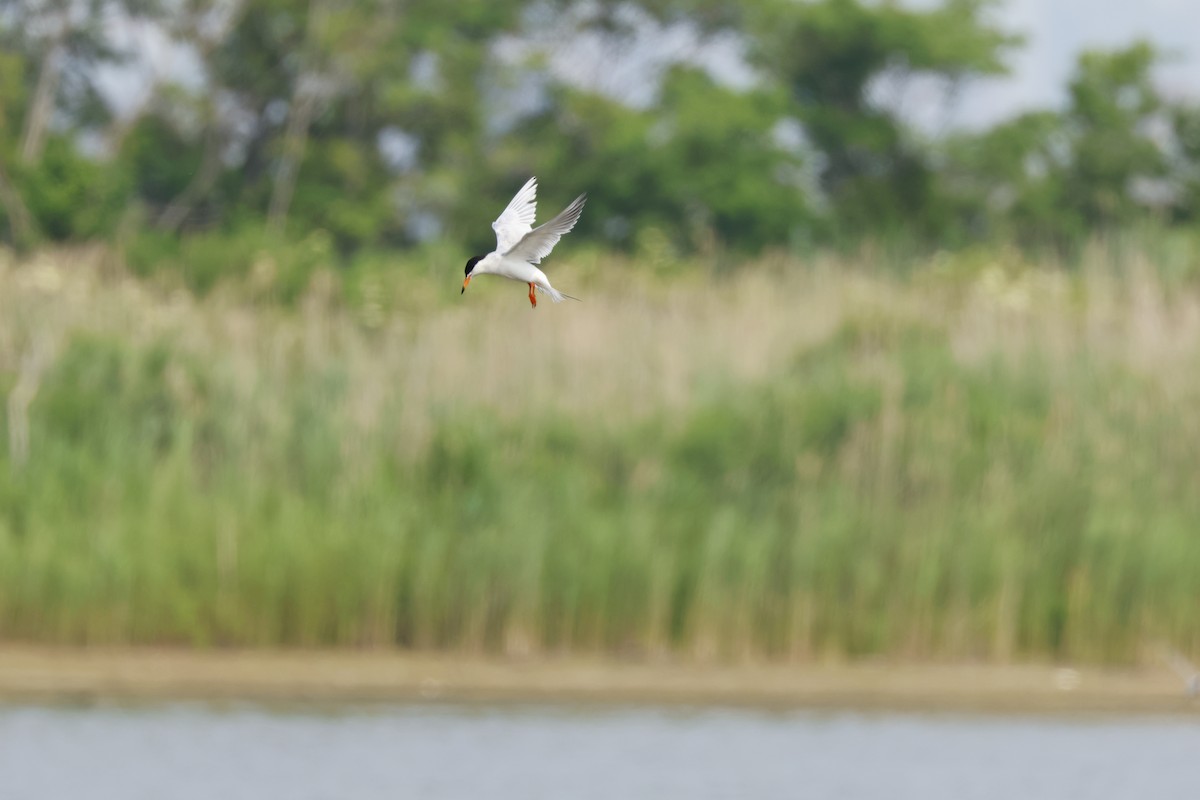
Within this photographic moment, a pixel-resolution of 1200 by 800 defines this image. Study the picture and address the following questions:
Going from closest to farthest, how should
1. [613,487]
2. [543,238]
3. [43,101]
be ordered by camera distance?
[543,238]
[613,487]
[43,101]

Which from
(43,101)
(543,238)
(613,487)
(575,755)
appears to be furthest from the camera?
(43,101)

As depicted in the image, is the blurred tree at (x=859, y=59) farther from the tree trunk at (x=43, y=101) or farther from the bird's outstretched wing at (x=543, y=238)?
the bird's outstretched wing at (x=543, y=238)

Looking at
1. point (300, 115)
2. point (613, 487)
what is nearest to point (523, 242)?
point (613, 487)

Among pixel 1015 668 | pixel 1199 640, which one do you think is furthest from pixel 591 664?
pixel 1199 640

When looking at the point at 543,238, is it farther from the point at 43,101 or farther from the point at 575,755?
the point at 43,101

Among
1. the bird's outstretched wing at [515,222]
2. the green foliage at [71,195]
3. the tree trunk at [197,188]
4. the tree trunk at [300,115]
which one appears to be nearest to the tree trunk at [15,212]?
the green foliage at [71,195]

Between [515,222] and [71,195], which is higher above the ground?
[71,195]

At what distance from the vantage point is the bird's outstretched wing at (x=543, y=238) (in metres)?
6.01

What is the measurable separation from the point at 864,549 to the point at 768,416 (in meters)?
1.40

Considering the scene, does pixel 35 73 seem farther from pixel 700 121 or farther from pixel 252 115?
pixel 700 121

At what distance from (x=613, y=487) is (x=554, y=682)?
162 centimetres

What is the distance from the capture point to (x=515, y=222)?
6.20m

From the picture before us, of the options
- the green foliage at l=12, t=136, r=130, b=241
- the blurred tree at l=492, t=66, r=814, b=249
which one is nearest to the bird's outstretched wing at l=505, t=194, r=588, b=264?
the green foliage at l=12, t=136, r=130, b=241

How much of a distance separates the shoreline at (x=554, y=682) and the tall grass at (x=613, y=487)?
138mm
